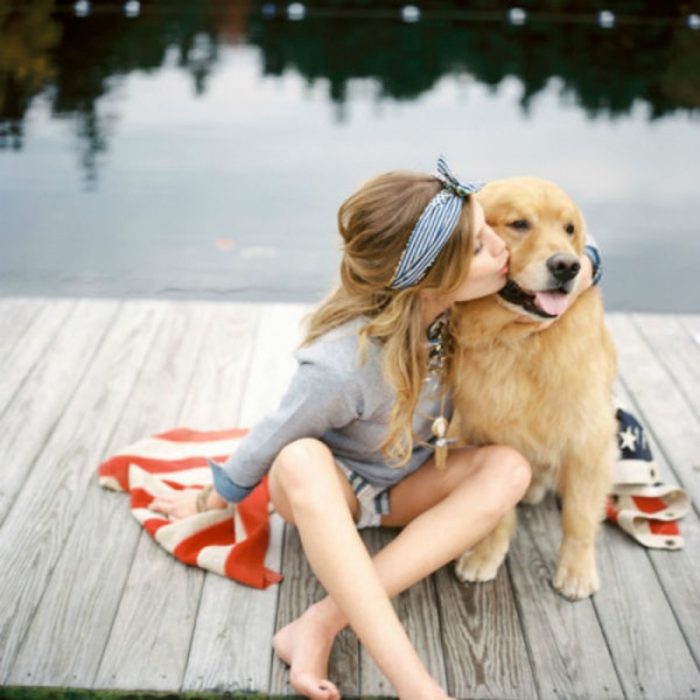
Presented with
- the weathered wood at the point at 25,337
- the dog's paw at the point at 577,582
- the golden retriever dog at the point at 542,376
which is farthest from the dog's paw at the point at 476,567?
the weathered wood at the point at 25,337

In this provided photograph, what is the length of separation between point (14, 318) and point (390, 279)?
1826 millimetres

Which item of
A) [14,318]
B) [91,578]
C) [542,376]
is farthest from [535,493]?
[14,318]

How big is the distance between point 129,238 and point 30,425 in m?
2.33

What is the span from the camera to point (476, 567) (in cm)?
223

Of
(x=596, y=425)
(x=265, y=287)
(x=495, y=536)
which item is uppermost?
(x=596, y=425)

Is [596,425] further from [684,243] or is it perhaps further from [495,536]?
[684,243]

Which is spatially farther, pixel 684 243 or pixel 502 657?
pixel 684 243

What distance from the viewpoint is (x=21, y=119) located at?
6863 mm

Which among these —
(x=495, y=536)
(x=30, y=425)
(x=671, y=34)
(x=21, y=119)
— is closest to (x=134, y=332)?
(x=30, y=425)

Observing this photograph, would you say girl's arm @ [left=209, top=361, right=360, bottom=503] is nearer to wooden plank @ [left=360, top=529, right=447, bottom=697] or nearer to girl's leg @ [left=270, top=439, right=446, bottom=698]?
girl's leg @ [left=270, top=439, right=446, bottom=698]

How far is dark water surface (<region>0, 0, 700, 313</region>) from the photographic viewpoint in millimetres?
4777

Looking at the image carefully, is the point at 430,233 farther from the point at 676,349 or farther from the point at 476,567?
the point at 676,349

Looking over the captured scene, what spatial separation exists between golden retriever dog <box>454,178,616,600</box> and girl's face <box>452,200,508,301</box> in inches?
1.8

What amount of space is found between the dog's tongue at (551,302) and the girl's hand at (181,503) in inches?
34.6
